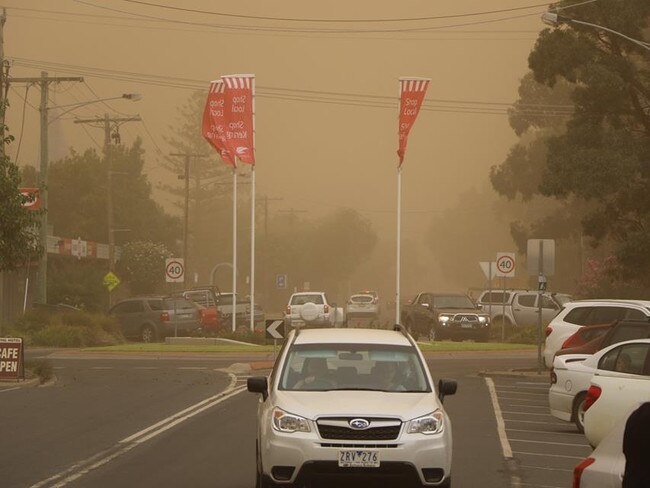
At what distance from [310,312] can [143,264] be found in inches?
1194

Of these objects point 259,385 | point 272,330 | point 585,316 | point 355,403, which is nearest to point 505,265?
point 272,330

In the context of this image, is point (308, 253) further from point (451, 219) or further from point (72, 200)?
point (72, 200)

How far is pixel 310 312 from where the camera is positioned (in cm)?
5600

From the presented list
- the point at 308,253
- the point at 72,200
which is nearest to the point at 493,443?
the point at 72,200

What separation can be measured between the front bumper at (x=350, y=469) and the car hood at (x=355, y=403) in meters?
0.25

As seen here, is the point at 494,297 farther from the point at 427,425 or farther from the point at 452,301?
the point at 427,425

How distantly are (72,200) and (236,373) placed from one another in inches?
2562

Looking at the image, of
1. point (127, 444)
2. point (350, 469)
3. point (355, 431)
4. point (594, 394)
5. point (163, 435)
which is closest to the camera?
point (350, 469)

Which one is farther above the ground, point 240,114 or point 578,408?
point 240,114

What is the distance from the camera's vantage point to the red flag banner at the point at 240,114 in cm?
4853

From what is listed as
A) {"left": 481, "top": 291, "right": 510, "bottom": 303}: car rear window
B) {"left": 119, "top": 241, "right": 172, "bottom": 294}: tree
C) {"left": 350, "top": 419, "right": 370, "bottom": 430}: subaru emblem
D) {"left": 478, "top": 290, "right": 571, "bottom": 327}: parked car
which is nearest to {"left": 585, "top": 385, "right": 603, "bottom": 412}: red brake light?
{"left": 350, "top": 419, "right": 370, "bottom": 430}: subaru emblem

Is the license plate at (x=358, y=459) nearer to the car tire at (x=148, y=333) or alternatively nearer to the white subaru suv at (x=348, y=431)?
the white subaru suv at (x=348, y=431)

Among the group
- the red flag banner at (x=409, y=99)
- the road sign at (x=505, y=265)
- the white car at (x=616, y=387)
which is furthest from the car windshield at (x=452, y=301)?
the white car at (x=616, y=387)

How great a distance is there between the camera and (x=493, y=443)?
1808 cm
